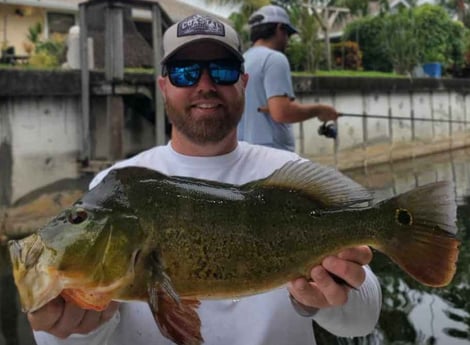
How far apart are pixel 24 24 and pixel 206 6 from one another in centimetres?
663

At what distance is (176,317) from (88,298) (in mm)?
225

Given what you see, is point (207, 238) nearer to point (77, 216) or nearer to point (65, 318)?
point (77, 216)

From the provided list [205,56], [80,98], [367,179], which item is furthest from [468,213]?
[205,56]

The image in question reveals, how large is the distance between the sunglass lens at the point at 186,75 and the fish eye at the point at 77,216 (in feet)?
2.88

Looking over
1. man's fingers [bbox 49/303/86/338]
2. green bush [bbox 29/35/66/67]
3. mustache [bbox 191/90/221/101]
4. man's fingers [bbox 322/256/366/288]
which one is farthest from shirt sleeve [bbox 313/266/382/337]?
green bush [bbox 29/35/66/67]

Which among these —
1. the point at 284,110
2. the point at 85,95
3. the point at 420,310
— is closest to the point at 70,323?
the point at 284,110

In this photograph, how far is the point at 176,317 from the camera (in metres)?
1.69

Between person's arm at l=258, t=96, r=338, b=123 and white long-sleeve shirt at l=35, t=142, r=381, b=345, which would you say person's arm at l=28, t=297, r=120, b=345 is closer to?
white long-sleeve shirt at l=35, t=142, r=381, b=345

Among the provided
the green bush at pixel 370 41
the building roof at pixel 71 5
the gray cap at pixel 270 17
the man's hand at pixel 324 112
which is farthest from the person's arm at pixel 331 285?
the green bush at pixel 370 41

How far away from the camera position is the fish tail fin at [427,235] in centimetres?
177

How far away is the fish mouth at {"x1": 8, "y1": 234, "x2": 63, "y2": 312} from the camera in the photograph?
5.32ft

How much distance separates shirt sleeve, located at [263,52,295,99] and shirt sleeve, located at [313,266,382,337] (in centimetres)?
273

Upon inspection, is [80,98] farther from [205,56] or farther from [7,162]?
[205,56]

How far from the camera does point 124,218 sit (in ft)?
5.60
